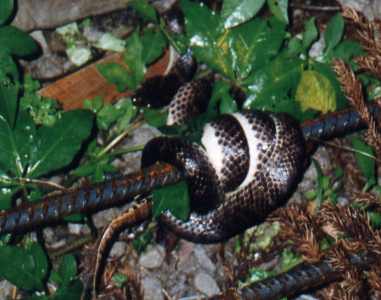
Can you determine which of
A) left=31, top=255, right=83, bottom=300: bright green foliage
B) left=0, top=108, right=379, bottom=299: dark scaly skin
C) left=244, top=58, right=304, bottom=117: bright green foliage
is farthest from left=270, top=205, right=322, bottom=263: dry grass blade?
left=31, top=255, right=83, bottom=300: bright green foliage

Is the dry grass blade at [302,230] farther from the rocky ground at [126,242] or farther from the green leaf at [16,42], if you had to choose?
the green leaf at [16,42]

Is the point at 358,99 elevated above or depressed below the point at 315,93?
above

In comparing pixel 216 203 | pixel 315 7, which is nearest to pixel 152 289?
pixel 216 203

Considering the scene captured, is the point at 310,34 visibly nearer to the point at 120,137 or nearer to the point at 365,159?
the point at 365,159

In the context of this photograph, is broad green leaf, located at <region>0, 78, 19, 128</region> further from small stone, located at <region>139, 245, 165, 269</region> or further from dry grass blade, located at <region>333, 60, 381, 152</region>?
dry grass blade, located at <region>333, 60, 381, 152</region>

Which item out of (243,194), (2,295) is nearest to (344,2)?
(243,194)

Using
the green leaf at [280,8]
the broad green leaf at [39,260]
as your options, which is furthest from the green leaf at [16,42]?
the green leaf at [280,8]
